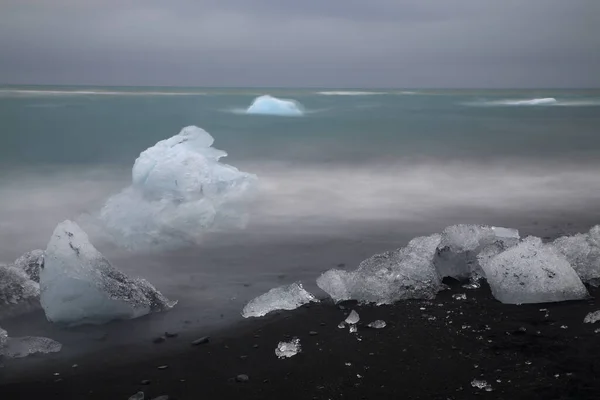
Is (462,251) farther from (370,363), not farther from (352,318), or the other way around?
(370,363)

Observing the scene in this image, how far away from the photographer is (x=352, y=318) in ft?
7.71

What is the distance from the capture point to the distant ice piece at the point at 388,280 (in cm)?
259

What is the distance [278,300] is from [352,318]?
1.19 feet

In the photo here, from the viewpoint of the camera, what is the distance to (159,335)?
7.42 ft

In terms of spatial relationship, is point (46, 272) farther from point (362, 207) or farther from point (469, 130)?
point (469, 130)

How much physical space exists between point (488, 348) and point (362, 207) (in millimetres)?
2242

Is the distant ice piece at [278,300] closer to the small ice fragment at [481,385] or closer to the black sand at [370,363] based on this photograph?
the black sand at [370,363]

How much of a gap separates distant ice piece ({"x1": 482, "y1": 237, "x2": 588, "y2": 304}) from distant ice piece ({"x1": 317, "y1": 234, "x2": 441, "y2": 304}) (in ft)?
0.96

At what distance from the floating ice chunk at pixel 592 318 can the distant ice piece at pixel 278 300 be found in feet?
3.81

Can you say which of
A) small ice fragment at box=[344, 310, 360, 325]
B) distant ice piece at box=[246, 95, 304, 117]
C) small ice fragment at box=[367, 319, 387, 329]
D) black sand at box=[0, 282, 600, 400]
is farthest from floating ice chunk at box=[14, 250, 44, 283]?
distant ice piece at box=[246, 95, 304, 117]

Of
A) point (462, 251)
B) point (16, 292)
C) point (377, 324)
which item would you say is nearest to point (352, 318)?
point (377, 324)

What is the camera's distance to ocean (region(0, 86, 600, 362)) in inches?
118

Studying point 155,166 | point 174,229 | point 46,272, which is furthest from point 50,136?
point 46,272

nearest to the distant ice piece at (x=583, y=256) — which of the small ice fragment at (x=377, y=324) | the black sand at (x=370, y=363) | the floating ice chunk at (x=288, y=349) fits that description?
the black sand at (x=370, y=363)
